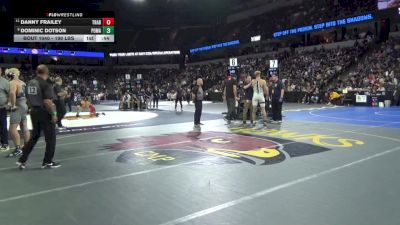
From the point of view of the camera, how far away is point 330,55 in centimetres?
3194

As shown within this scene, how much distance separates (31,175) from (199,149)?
3.33m

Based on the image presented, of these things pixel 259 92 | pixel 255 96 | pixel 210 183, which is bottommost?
pixel 210 183

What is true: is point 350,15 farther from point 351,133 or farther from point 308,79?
point 351,133

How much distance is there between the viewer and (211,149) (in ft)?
25.5

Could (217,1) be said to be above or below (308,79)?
above

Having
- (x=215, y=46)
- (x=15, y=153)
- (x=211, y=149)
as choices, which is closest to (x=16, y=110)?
(x=15, y=153)

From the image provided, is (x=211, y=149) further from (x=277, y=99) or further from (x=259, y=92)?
(x=277, y=99)

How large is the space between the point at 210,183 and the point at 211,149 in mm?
2673

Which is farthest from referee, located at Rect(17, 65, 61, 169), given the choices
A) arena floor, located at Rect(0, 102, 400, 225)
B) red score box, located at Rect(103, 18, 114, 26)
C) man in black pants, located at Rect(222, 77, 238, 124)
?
red score box, located at Rect(103, 18, 114, 26)

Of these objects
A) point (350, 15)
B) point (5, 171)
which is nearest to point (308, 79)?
point (350, 15)

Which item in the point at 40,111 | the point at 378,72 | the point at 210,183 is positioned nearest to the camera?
the point at 210,183

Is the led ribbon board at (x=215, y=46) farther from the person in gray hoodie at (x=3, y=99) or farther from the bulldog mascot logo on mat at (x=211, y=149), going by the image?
the person in gray hoodie at (x=3, y=99)
